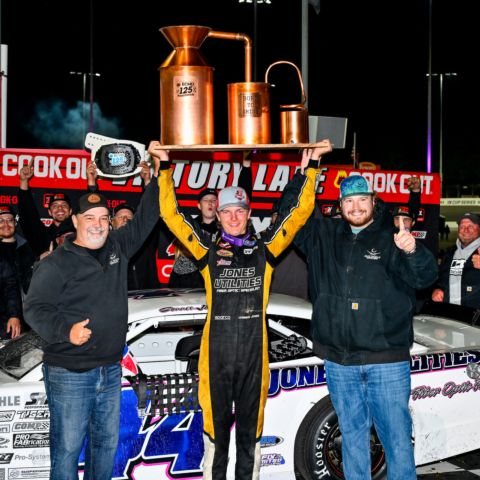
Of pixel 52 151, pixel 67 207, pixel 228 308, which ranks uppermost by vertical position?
pixel 52 151

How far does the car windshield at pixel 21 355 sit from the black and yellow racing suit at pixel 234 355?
43.9 inches

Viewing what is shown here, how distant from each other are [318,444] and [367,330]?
1.08 metres

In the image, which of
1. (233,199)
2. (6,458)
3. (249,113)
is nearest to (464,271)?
(233,199)

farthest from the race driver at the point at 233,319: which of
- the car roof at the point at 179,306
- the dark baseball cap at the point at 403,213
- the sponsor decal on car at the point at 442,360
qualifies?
the dark baseball cap at the point at 403,213

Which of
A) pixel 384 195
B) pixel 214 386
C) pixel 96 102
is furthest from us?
pixel 96 102

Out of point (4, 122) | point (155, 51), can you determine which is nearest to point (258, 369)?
point (4, 122)

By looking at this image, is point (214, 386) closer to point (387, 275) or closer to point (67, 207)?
point (387, 275)

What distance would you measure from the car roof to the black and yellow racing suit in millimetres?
537

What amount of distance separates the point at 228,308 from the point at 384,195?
24.1 ft

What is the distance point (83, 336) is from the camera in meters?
3.71

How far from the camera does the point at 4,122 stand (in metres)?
9.48

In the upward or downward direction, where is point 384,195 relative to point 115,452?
upward

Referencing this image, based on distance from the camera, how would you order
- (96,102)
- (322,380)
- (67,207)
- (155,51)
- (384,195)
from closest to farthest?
1. (322,380)
2. (67,207)
3. (384,195)
4. (155,51)
5. (96,102)

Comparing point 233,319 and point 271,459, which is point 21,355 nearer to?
point 233,319
